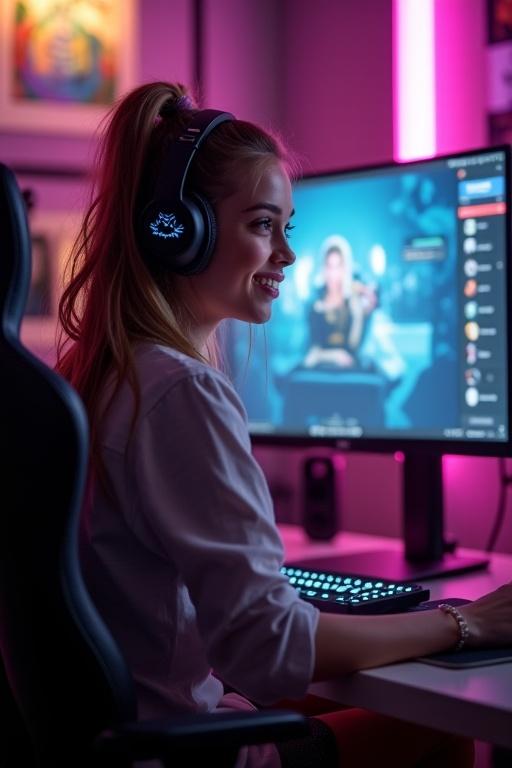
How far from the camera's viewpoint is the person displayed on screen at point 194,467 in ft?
3.16

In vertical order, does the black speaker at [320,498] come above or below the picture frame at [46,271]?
below

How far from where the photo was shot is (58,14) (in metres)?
2.46

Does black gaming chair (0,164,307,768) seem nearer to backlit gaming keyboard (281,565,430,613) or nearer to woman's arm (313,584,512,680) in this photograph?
woman's arm (313,584,512,680)

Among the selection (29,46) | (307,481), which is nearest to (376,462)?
(307,481)

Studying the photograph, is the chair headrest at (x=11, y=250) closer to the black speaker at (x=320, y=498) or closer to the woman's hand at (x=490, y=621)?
the woman's hand at (x=490, y=621)

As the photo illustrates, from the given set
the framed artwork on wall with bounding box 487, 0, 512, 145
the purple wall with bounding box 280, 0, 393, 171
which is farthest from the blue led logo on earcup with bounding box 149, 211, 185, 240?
the purple wall with bounding box 280, 0, 393, 171

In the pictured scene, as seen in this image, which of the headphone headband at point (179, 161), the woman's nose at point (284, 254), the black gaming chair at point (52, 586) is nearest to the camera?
the black gaming chair at point (52, 586)

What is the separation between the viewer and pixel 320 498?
75.9 inches

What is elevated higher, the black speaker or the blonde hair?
the blonde hair

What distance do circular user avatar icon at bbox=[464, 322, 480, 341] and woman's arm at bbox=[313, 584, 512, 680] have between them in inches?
19.6

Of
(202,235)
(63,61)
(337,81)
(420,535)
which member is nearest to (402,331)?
(420,535)

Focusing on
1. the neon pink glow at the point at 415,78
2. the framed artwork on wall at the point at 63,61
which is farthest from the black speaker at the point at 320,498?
the framed artwork on wall at the point at 63,61

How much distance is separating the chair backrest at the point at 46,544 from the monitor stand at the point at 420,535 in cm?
69

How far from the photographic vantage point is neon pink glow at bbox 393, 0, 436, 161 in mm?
2148
